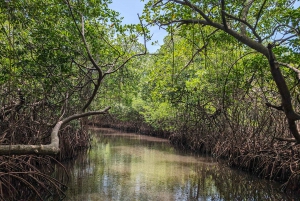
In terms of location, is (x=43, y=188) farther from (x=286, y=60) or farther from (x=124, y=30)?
(x=286, y=60)

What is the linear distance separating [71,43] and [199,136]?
8.13 m

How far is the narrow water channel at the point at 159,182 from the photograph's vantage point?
581 centimetres

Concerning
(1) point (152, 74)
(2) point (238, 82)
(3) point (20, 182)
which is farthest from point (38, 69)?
(1) point (152, 74)

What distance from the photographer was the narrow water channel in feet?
19.1

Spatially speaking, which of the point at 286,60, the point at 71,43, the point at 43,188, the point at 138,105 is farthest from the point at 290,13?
the point at 138,105

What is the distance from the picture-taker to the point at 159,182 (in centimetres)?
692

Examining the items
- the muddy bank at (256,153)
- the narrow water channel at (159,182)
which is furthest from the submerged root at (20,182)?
the muddy bank at (256,153)

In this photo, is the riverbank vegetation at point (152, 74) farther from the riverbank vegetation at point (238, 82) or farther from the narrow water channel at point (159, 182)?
the narrow water channel at point (159, 182)

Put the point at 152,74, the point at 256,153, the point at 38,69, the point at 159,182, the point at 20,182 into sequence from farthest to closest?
the point at 152,74 < the point at 256,153 < the point at 159,182 < the point at 38,69 < the point at 20,182

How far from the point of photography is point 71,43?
668cm

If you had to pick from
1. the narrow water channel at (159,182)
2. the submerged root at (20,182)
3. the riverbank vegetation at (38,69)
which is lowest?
the narrow water channel at (159,182)

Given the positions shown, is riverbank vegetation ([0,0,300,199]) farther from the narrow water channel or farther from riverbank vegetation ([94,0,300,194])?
the narrow water channel

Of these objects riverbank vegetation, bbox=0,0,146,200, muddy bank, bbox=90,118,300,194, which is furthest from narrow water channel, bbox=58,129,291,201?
riverbank vegetation, bbox=0,0,146,200

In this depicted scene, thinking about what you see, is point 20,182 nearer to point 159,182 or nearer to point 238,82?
point 159,182
